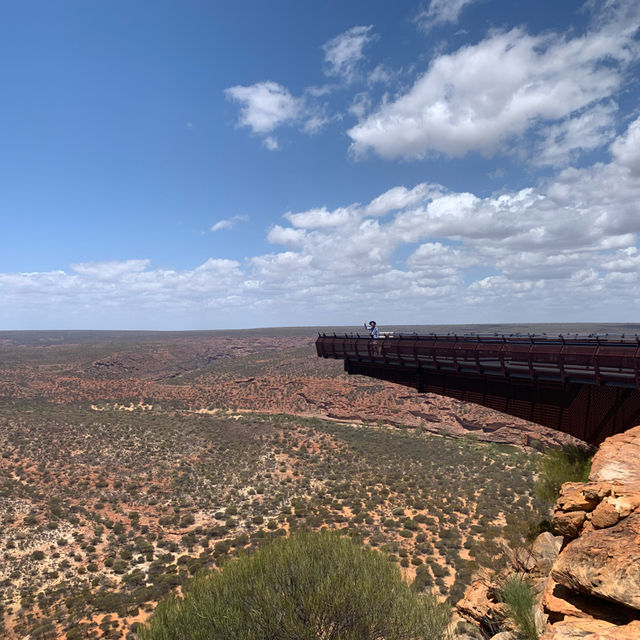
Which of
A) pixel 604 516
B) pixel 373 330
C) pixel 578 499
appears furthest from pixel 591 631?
pixel 373 330

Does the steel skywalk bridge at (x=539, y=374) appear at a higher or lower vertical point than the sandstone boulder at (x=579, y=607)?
higher

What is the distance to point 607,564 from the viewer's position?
6.85 meters

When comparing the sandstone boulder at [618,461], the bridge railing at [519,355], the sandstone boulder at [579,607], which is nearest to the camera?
the sandstone boulder at [579,607]

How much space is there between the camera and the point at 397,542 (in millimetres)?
26328

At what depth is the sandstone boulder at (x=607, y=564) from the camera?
21.0 feet

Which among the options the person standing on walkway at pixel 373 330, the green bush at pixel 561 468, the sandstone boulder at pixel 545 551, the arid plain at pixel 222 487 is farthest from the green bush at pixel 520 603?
the person standing on walkway at pixel 373 330

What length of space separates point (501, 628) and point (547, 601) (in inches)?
201

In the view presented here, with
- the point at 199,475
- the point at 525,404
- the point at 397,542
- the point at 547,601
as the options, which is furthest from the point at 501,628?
the point at 199,475

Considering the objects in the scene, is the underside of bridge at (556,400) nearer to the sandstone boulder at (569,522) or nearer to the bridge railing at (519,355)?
the bridge railing at (519,355)

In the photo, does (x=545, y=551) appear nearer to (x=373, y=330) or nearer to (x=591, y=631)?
(x=591, y=631)

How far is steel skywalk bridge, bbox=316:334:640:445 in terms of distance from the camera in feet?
52.1

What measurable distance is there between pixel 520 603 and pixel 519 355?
11024 mm

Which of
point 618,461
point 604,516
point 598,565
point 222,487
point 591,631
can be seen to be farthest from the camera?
point 222,487

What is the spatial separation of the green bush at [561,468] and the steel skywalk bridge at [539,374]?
7.04ft
